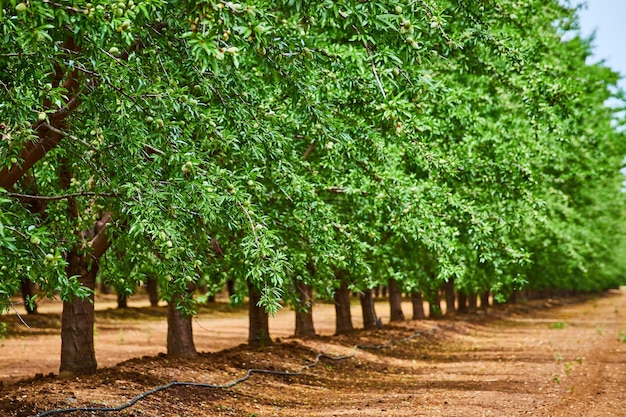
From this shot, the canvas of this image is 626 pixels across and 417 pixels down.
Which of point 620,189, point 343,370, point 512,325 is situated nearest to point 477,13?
point 343,370

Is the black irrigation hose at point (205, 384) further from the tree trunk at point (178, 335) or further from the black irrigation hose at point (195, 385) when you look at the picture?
the tree trunk at point (178, 335)

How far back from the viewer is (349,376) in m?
15.9

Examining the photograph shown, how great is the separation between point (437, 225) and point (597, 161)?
16.7 meters

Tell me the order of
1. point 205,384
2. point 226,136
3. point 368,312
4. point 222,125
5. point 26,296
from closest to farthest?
point 26,296 → point 226,136 → point 222,125 → point 205,384 → point 368,312

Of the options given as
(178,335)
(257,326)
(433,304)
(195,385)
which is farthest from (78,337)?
(433,304)

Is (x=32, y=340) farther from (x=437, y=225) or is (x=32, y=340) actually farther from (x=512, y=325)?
(x=512, y=325)

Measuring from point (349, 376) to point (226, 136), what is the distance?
30.8 feet

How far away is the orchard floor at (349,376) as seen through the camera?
10695 mm

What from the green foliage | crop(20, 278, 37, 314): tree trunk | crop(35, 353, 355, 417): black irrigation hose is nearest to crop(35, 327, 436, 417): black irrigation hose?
crop(35, 353, 355, 417): black irrigation hose

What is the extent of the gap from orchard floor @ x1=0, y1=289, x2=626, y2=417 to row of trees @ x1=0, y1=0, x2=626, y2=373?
128 centimetres

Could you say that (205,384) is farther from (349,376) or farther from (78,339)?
(349,376)

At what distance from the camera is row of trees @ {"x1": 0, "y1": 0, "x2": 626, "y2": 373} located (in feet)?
19.6

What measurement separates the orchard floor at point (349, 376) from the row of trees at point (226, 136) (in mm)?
1284

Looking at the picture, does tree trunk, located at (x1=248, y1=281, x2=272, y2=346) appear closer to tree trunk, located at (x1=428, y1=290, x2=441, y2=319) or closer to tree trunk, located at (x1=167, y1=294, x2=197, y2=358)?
tree trunk, located at (x1=167, y1=294, x2=197, y2=358)
